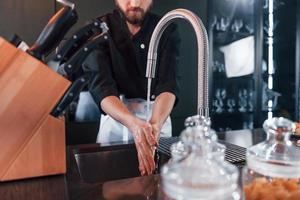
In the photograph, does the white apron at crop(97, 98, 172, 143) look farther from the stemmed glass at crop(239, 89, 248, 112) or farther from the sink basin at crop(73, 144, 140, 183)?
the stemmed glass at crop(239, 89, 248, 112)

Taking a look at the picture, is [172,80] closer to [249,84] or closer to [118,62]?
[118,62]

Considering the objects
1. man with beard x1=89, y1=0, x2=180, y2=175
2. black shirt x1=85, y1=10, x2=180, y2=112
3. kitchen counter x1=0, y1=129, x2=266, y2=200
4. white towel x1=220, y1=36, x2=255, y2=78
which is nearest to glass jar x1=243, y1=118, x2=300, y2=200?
kitchen counter x1=0, y1=129, x2=266, y2=200

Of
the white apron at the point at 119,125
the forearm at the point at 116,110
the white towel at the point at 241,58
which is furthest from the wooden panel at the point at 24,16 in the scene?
the white towel at the point at 241,58

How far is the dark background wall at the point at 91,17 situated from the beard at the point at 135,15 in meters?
0.72

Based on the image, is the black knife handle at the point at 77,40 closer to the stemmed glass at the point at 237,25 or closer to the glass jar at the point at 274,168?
the glass jar at the point at 274,168

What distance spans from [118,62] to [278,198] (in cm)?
107

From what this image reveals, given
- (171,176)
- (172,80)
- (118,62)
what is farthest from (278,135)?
(118,62)

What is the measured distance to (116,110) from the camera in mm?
1143

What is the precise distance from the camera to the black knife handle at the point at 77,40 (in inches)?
27.3

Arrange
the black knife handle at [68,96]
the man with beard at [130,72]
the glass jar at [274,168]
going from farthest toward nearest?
the man with beard at [130,72] < the black knife handle at [68,96] < the glass jar at [274,168]

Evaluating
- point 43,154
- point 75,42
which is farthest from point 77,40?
point 43,154

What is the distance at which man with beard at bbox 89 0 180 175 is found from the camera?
122 centimetres

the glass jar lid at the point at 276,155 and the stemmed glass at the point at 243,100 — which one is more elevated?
the glass jar lid at the point at 276,155

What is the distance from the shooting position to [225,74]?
291 cm
